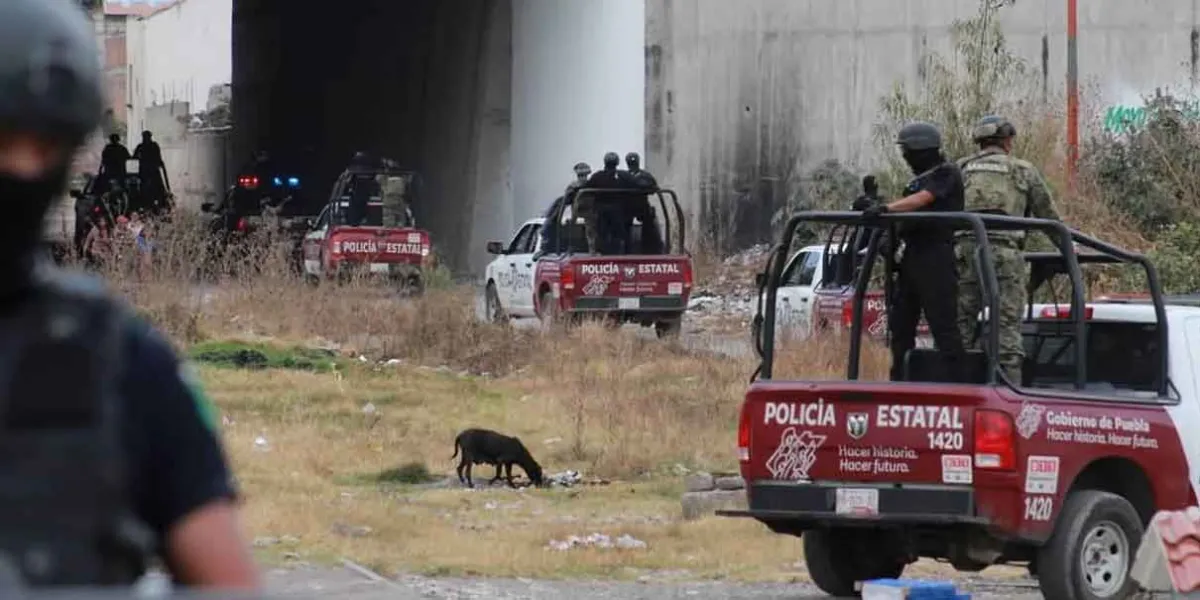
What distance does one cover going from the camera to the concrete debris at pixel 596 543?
12703mm

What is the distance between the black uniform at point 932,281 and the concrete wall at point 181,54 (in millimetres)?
64139

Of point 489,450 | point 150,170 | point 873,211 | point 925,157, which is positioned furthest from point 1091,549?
point 150,170

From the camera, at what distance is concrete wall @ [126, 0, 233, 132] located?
248 feet

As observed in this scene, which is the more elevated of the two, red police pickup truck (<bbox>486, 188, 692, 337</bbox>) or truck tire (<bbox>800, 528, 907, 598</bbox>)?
red police pickup truck (<bbox>486, 188, 692, 337</bbox>)

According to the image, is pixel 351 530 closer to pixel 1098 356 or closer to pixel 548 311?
pixel 1098 356

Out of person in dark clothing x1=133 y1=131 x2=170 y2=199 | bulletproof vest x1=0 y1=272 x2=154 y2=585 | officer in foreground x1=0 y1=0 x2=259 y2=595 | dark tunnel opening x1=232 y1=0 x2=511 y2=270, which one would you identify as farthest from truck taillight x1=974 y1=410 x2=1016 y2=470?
person in dark clothing x1=133 y1=131 x2=170 y2=199

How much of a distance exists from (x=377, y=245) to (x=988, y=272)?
23.0 metres

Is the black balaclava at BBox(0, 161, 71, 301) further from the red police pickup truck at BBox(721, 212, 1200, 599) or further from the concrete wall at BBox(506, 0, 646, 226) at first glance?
the concrete wall at BBox(506, 0, 646, 226)

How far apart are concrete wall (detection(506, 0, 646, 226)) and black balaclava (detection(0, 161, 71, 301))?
35.9m

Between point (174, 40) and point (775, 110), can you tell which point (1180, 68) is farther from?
point (174, 40)

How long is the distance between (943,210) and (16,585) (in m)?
9.05

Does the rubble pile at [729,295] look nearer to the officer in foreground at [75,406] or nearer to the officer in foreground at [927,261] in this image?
the officer in foreground at [927,261]

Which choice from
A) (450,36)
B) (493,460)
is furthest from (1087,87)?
(493,460)

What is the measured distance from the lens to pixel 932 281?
35.6 ft
